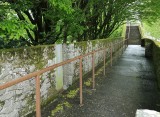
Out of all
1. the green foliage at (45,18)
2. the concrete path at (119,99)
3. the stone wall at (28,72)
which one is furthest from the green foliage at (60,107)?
the green foliage at (45,18)

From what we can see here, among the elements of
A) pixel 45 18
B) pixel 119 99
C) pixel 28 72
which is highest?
pixel 45 18

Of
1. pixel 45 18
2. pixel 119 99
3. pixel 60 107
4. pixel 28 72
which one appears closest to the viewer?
pixel 28 72

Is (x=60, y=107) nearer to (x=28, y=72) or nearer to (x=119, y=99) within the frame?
(x=28, y=72)

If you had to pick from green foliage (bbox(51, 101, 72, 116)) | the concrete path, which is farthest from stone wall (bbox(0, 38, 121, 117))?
the concrete path

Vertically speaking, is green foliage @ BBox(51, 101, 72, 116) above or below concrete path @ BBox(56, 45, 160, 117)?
above

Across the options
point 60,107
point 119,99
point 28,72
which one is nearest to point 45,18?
point 28,72

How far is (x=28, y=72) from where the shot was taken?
12.7 ft

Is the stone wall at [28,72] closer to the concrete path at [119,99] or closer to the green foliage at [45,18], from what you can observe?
the green foliage at [45,18]

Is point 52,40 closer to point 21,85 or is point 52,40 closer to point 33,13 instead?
point 33,13

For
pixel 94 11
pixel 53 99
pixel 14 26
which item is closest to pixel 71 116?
pixel 53 99

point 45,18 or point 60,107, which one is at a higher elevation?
point 45,18

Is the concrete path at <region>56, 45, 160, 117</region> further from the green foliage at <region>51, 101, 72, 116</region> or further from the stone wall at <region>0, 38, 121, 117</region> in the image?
the stone wall at <region>0, 38, 121, 117</region>

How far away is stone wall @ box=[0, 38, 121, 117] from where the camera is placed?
326 centimetres

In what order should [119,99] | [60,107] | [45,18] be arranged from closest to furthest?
1. [60,107]
2. [119,99]
3. [45,18]
